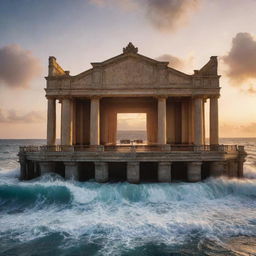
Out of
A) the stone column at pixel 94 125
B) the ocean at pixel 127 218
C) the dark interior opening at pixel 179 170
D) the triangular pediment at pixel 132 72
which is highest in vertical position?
the triangular pediment at pixel 132 72

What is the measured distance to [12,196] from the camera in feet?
49.4

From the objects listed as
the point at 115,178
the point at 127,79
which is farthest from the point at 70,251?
the point at 127,79

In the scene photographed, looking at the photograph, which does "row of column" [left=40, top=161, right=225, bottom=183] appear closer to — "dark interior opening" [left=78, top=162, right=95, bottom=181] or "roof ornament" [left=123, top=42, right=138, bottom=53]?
"dark interior opening" [left=78, top=162, right=95, bottom=181]

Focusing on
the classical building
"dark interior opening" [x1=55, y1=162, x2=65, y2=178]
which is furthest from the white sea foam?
the classical building

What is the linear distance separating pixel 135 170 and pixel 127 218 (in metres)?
4.95

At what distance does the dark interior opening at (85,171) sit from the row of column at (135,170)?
696 millimetres

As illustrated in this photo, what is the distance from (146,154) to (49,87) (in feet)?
35.3

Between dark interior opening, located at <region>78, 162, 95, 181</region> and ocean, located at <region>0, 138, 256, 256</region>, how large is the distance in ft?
4.57

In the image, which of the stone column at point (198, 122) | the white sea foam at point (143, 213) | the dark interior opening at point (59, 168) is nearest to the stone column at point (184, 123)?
the stone column at point (198, 122)

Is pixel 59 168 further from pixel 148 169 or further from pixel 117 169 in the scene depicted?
pixel 148 169

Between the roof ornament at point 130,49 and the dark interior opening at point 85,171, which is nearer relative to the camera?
the dark interior opening at point 85,171

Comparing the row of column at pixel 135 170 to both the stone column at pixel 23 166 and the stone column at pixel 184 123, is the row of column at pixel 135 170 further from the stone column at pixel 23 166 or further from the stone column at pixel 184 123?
the stone column at pixel 184 123

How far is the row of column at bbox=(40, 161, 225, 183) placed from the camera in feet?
53.1

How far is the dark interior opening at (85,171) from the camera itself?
1733cm
